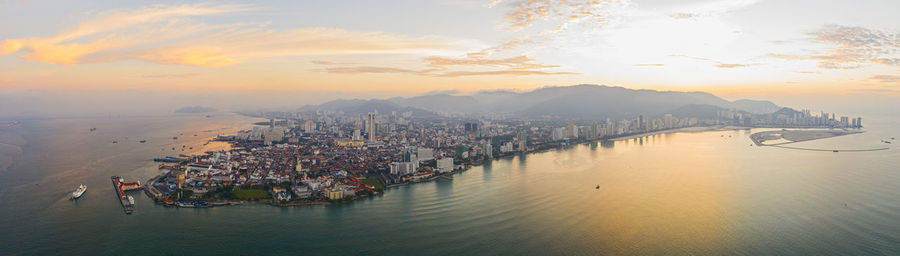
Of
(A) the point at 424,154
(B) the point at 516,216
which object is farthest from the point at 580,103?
(B) the point at 516,216

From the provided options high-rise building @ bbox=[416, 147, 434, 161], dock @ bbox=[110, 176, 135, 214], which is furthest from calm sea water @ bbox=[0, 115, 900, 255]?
high-rise building @ bbox=[416, 147, 434, 161]

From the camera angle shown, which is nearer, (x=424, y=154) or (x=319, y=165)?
(x=319, y=165)

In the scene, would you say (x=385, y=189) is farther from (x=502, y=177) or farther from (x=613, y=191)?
(x=613, y=191)

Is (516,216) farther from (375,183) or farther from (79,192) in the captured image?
(79,192)

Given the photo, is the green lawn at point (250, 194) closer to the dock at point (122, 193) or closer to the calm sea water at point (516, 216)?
the calm sea water at point (516, 216)

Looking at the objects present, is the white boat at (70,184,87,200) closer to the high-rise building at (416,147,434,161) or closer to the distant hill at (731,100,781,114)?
the high-rise building at (416,147,434,161)

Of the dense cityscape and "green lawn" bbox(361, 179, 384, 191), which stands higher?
the dense cityscape
